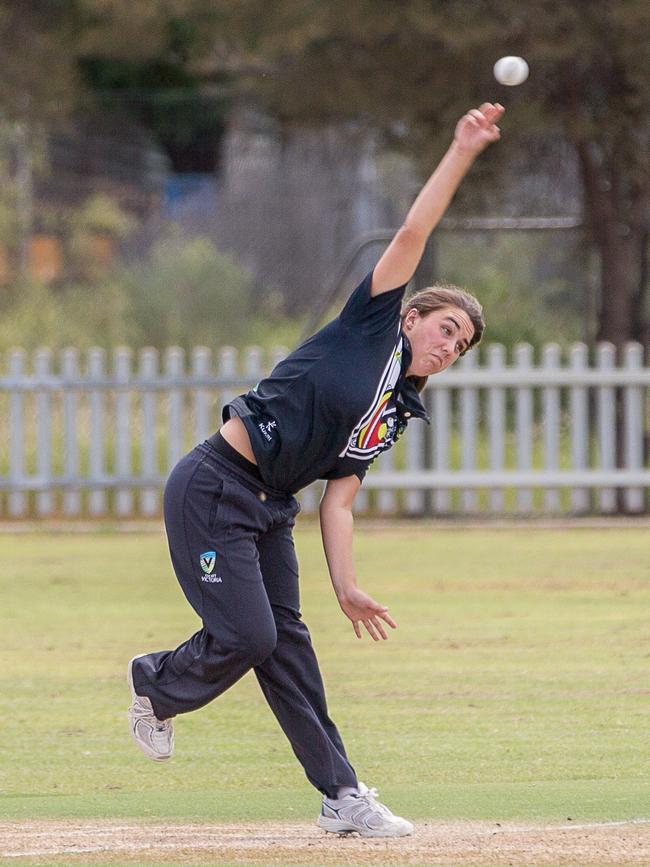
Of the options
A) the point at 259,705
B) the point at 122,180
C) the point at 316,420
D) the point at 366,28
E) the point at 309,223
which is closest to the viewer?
the point at 316,420

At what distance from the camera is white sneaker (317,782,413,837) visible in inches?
213

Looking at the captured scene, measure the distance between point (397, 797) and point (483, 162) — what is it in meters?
11.4

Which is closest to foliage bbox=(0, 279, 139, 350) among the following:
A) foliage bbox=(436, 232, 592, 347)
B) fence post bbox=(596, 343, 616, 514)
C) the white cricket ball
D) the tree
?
foliage bbox=(436, 232, 592, 347)

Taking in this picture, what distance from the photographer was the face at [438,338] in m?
5.34

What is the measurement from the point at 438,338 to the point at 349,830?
1.52 m

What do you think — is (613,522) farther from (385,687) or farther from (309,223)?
(309,223)

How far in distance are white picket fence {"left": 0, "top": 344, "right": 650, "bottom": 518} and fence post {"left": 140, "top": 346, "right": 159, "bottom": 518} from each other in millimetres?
13

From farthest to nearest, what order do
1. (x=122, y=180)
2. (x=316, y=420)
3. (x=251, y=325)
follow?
(x=122, y=180) → (x=251, y=325) → (x=316, y=420)

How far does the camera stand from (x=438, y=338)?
17.5ft

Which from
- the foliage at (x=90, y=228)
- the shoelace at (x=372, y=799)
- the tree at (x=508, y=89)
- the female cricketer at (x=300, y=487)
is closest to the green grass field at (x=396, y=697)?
the shoelace at (x=372, y=799)

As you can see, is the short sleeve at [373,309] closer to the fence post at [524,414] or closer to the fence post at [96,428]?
the fence post at [524,414]

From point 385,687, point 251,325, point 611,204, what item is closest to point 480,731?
A: point 385,687

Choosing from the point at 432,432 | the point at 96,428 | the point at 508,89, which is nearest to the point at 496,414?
the point at 432,432

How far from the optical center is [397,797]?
607 centimetres
